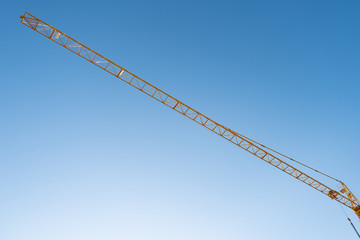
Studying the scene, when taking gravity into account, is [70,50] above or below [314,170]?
below

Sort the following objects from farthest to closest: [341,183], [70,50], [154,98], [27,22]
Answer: [341,183] < [154,98] < [70,50] < [27,22]

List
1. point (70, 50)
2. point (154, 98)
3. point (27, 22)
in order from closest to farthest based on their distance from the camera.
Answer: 1. point (27, 22)
2. point (70, 50)
3. point (154, 98)

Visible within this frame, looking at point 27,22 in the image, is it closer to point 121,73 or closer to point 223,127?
point 121,73

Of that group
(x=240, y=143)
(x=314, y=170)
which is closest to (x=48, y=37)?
(x=240, y=143)

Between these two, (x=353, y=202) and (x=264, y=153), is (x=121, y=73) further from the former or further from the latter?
(x=353, y=202)

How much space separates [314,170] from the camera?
32281 millimetres

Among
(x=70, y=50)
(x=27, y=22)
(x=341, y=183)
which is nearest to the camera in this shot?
(x=27, y=22)

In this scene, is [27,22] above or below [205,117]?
below

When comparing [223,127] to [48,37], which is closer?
[48,37]

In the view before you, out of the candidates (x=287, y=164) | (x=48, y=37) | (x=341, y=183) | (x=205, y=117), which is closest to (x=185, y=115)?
(x=205, y=117)

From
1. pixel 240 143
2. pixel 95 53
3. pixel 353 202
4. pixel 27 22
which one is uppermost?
pixel 353 202

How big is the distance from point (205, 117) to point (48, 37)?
2382 cm

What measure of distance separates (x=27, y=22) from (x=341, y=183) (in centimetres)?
5015

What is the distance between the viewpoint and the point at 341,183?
34.1m
